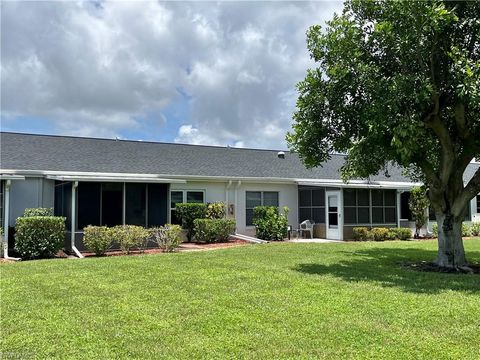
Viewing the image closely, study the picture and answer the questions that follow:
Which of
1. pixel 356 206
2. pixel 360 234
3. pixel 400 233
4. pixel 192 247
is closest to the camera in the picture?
pixel 192 247

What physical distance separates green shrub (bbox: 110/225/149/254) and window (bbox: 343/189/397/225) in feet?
32.7

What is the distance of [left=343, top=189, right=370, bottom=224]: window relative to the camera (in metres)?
21.5

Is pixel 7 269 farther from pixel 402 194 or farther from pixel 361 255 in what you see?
pixel 402 194

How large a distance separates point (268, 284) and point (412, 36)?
6299mm

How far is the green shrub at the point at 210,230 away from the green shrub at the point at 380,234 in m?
6.97

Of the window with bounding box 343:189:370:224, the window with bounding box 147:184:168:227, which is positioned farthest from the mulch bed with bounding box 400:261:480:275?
the window with bounding box 147:184:168:227

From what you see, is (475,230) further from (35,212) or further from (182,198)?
(35,212)

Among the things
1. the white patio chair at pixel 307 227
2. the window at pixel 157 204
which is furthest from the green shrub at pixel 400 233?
the window at pixel 157 204

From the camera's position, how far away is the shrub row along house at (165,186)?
17.2 meters

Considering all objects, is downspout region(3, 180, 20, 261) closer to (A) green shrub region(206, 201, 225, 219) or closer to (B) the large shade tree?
(A) green shrub region(206, 201, 225, 219)

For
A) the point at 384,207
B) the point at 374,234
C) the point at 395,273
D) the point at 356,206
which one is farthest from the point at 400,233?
the point at 395,273

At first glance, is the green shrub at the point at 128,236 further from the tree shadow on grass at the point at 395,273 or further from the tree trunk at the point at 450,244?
the tree trunk at the point at 450,244

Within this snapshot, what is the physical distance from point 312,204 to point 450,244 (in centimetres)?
1052

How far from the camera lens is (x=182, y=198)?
66.8 ft
